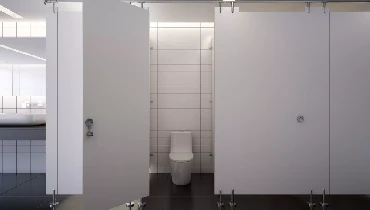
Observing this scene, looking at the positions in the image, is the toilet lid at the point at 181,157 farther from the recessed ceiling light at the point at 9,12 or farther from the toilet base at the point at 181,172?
the recessed ceiling light at the point at 9,12

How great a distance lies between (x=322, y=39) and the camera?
2.22 m

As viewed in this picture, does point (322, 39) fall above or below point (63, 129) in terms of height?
above

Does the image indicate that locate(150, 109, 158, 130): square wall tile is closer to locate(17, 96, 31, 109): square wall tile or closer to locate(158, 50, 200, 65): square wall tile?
locate(158, 50, 200, 65): square wall tile

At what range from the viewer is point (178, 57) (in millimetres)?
3383

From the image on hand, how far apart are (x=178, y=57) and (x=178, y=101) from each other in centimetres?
67

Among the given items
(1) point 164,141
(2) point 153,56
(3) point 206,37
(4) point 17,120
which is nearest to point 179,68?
(2) point 153,56

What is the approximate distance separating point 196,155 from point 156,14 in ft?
6.73

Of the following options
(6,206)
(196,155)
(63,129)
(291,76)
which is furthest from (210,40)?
(6,206)

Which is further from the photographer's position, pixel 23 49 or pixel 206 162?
pixel 206 162

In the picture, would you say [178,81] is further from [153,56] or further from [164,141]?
[164,141]

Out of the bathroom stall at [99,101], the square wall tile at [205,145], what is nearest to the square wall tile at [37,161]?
the bathroom stall at [99,101]

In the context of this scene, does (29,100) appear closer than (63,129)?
No

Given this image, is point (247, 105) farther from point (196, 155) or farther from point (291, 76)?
point (196, 155)

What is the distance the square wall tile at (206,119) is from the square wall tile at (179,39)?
0.99 m
